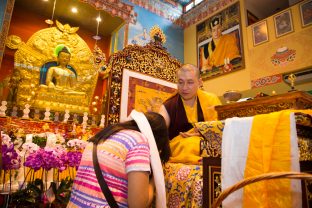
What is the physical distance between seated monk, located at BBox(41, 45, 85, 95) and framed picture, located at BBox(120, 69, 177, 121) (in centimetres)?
180

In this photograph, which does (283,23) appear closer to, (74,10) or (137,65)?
(137,65)

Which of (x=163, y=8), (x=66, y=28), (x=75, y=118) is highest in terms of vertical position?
(x=163, y=8)

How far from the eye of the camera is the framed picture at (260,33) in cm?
455

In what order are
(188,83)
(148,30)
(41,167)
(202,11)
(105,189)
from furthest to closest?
(202,11), (148,30), (188,83), (41,167), (105,189)

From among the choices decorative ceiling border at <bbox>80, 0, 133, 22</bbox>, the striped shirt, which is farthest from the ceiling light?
the striped shirt

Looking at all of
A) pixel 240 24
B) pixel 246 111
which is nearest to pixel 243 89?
pixel 240 24

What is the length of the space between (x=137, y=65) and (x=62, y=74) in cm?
216

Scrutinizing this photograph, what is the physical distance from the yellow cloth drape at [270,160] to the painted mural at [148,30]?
4688 millimetres

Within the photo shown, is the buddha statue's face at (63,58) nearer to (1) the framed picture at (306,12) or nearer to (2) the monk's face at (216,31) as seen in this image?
(2) the monk's face at (216,31)

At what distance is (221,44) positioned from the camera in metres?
5.29

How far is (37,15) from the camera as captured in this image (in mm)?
5219

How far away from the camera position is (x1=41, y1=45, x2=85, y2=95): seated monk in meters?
4.80

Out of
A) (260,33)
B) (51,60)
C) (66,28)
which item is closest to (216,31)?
(260,33)

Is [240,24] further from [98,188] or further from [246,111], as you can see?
[98,188]
